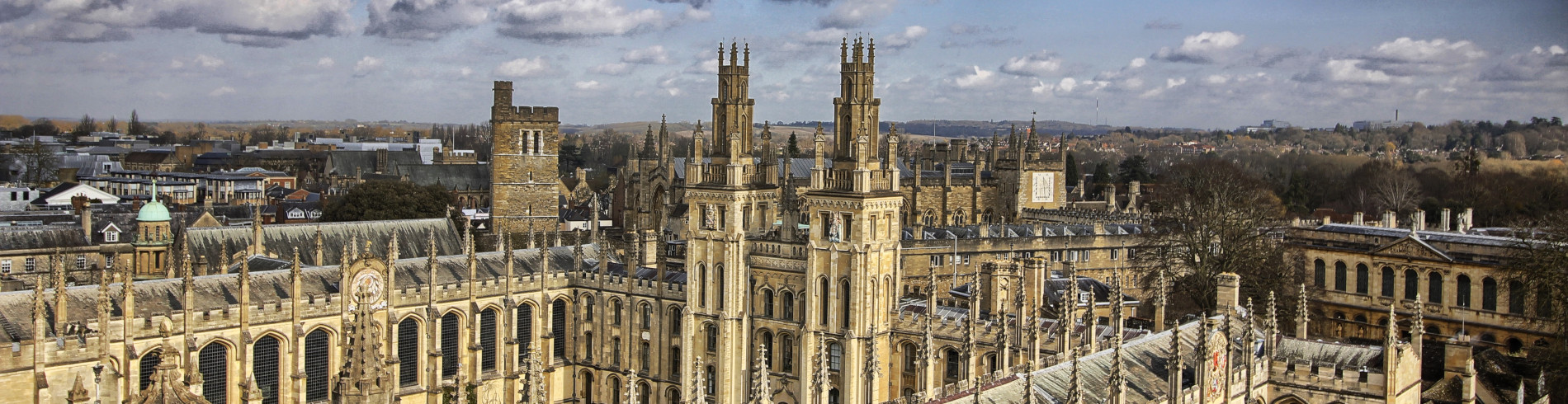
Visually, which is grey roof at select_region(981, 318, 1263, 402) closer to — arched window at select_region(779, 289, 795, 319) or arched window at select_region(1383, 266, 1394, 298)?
arched window at select_region(779, 289, 795, 319)

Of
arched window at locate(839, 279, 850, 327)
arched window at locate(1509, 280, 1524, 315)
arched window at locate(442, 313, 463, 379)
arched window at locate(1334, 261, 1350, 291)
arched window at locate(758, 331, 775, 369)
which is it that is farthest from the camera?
arched window at locate(1334, 261, 1350, 291)

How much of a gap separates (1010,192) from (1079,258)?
12198mm

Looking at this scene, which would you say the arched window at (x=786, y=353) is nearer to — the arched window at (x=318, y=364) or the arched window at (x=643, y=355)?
the arched window at (x=643, y=355)

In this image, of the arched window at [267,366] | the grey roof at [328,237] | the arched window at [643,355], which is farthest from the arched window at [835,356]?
the arched window at [267,366]

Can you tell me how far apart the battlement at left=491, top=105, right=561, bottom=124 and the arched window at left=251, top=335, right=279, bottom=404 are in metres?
30.0

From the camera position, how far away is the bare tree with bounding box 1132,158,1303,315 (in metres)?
51.4

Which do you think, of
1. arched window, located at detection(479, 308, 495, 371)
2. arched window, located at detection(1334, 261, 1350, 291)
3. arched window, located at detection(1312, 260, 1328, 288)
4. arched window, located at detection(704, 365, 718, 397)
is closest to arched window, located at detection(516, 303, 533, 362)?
arched window, located at detection(479, 308, 495, 371)

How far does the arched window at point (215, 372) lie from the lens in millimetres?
37219

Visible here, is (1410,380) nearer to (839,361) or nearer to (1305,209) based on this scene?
(839,361)

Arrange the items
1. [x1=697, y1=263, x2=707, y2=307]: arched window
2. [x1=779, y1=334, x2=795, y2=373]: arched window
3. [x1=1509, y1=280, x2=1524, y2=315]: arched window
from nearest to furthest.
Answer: [x1=779, y1=334, x2=795, y2=373]: arched window → [x1=697, y1=263, x2=707, y2=307]: arched window → [x1=1509, y1=280, x2=1524, y2=315]: arched window

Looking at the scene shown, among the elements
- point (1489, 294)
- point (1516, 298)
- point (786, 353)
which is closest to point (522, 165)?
point (786, 353)

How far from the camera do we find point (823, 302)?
38844mm

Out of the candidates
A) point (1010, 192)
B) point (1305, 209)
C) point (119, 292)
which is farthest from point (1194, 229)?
point (1305, 209)

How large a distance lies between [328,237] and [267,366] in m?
12.6
